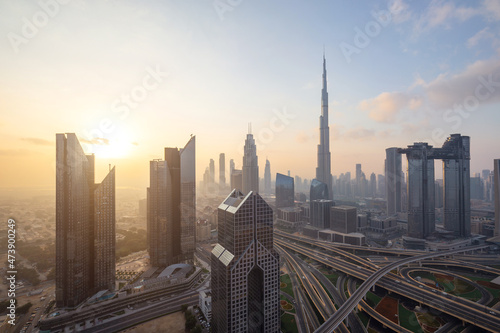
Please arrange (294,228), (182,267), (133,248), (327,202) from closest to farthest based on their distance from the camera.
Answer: (182,267) → (133,248) → (327,202) → (294,228)

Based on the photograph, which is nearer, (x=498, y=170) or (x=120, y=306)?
(x=120, y=306)

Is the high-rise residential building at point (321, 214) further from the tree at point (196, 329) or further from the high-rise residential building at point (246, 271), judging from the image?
the tree at point (196, 329)

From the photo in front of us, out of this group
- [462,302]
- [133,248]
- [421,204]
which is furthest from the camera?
[421,204]

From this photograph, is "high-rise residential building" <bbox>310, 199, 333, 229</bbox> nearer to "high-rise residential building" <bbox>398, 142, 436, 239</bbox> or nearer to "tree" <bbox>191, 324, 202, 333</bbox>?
"high-rise residential building" <bbox>398, 142, 436, 239</bbox>

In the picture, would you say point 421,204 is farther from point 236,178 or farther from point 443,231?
point 236,178

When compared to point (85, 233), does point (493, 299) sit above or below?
below

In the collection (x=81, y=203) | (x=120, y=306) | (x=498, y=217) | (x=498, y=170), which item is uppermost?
(x=498, y=170)

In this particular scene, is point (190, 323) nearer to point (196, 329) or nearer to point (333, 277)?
point (196, 329)

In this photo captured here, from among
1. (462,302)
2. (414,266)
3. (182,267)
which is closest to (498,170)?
(414,266)
